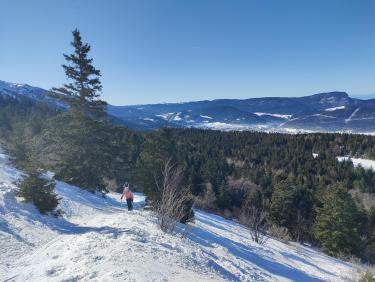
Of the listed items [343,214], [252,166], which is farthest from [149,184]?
[252,166]

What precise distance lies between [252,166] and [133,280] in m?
59.3

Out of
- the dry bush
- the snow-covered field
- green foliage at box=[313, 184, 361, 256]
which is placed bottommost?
the dry bush

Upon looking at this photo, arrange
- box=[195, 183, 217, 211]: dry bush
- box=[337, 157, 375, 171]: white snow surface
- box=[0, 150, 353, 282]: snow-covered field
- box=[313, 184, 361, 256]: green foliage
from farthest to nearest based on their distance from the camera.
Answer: box=[337, 157, 375, 171]: white snow surface → box=[195, 183, 217, 211]: dry bush → box=[313, 184, 361, 256]: green foliage → box=[0, 150, 353, 282]: snow-covered field

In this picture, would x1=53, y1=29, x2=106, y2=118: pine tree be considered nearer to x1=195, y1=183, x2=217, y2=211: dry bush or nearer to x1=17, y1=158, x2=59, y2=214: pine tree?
x1=17, y1=158, x2=59, y2=214: pine tree

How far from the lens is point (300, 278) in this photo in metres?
14.1

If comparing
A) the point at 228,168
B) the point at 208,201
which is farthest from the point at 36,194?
the point at 228,168

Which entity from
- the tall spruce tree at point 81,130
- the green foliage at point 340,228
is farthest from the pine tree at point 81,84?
the green foliage at point 340,228

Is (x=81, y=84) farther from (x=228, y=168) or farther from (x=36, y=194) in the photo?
(x=228, y=168)

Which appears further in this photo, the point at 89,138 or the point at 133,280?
the point at 89,138

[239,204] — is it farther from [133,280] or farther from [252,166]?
[133,280]

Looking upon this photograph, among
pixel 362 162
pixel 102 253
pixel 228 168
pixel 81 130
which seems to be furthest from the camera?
pixel 228 168

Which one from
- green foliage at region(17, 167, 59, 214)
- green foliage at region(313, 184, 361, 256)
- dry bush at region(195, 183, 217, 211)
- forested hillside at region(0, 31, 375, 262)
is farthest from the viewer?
dry bush at region(195, 183, 217, 211)

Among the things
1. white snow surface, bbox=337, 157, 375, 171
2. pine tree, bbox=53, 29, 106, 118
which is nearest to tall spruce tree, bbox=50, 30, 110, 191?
pine tree, bbox=53, 29, 106, 118

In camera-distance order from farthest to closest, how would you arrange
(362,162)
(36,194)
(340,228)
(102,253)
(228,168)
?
(228,168), (362,162), (340,228), (36,194), (102,253)
